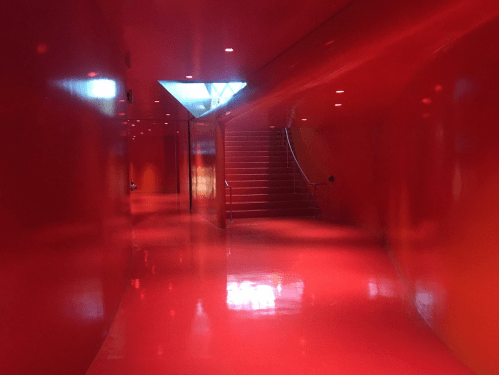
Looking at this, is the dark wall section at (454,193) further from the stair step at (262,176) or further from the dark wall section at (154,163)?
the dark wall section at (154,163)

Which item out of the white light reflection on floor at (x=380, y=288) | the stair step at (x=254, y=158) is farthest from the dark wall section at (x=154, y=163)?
the white light reflection on floor at (x=380, y=288)

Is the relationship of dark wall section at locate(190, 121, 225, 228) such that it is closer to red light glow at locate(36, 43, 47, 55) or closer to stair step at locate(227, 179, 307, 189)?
stair step at locate(227, 179, 307, 189)

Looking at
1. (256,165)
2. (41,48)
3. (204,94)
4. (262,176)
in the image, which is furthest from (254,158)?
(41,48)

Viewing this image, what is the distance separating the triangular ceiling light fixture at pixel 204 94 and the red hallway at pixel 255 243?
1412mm

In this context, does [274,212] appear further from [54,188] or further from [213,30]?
[54,188]

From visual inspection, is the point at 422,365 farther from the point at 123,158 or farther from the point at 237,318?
the point at 123,158

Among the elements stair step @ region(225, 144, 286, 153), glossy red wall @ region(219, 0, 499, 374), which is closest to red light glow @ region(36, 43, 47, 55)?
glossy red wall @ region(219, 0, 499, 374)

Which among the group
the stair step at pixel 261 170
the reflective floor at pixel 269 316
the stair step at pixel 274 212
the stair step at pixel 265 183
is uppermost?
the stair step at pixel 261 170

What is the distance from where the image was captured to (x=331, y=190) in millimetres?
11367

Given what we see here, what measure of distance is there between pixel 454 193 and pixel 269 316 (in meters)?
2.06

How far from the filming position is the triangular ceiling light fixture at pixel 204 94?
Answer: 9630 millimetres

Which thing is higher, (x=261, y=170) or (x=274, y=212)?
(x=261, y=170)

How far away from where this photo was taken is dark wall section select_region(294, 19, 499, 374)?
3.07 meters

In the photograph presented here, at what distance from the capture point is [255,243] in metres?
8.31
